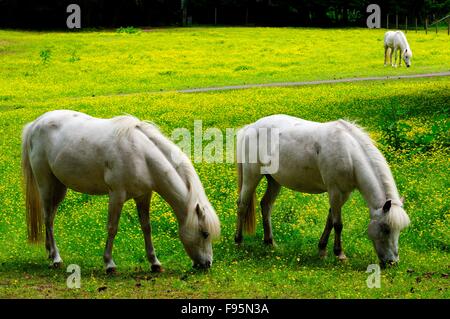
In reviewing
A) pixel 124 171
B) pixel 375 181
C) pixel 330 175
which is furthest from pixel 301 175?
pixel 124 171

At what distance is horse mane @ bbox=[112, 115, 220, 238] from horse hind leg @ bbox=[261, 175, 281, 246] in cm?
226

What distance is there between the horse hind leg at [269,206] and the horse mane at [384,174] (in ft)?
6.29

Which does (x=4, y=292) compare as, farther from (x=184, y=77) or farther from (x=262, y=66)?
(x=262, y=66)

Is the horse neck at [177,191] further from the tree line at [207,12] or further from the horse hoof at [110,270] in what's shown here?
the tree line at [207,12]

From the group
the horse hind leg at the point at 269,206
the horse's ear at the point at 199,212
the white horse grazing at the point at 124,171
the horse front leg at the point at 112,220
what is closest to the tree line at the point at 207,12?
the horse hind leg at the point at 269,206

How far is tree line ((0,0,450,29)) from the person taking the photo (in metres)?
71.7

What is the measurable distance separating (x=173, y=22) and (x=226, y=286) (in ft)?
230

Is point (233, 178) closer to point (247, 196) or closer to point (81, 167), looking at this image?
point (247, 196)

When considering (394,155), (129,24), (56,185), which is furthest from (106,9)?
(56,185)

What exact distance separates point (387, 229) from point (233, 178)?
656cm

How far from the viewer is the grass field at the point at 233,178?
1148cm

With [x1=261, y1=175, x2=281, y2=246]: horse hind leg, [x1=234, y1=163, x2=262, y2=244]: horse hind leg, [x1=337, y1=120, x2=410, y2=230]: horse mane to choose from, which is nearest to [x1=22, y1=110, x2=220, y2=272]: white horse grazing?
[x1=234, y1=163, x2=262, y2=244]: horse hind leg

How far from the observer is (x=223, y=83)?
37000 millimetres

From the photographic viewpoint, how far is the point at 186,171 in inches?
474
